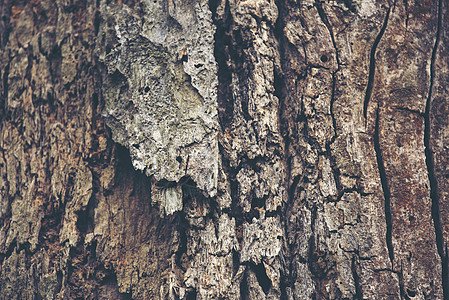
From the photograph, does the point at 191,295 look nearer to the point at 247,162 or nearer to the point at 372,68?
the point at 247,162

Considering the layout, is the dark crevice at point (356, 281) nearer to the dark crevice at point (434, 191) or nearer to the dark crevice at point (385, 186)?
the dark crevice at point (385, 186)

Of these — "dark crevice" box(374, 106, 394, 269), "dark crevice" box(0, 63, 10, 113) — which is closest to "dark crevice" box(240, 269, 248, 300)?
"dark crevice" box(374, 106, 394, 269)

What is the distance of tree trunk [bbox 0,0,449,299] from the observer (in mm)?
3256

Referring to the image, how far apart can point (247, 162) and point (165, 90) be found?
98cm

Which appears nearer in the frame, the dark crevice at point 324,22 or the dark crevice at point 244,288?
the dark crevice at point 244,288

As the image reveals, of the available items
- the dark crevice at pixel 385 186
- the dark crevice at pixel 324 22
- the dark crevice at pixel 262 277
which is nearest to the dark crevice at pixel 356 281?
the dark crevice at pixel 385 186

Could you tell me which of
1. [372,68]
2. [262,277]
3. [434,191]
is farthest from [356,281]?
[372,68]

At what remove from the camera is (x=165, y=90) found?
134 inches

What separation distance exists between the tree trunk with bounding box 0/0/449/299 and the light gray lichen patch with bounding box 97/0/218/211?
0.5 inches

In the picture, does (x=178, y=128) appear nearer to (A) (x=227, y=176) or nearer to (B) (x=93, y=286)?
(A) (x=227, y=176)

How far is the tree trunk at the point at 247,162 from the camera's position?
128 inches

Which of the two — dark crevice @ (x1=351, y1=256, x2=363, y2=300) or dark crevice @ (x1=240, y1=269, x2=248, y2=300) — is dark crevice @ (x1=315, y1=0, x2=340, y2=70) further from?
dark crevice @ (x1=240, y1=269, x2=248, y2=300)

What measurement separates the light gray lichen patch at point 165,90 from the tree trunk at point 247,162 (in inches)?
0.5

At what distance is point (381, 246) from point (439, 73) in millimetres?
1669
